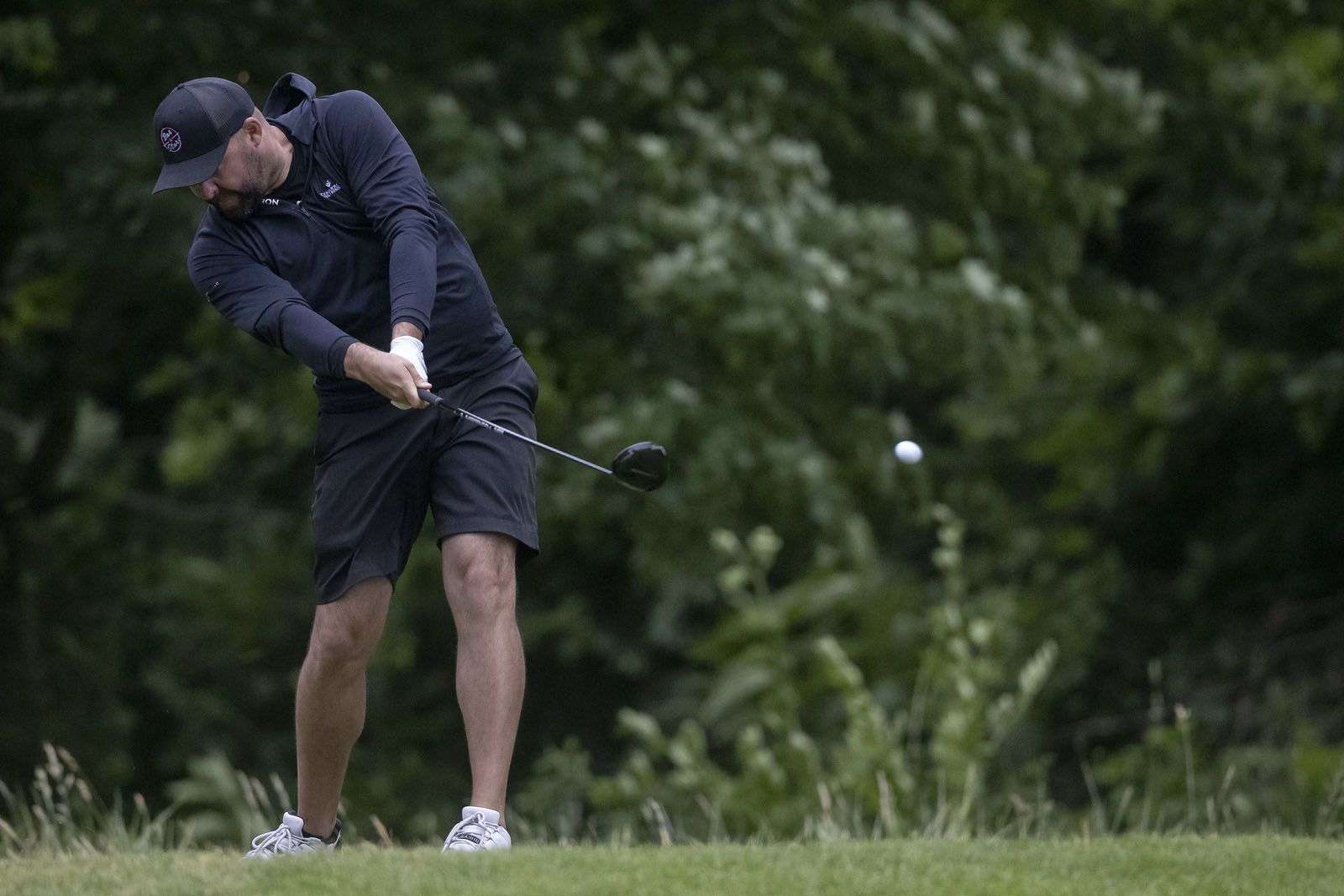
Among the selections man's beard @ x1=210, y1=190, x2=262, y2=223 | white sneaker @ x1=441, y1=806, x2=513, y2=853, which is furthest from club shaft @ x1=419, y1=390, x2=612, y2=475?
white sneaker @ x1=441, y1=806, x2=513, y2=853

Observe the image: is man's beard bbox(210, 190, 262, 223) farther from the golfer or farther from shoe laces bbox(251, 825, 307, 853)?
shoe laces bbox(251, 825, 307, 853)

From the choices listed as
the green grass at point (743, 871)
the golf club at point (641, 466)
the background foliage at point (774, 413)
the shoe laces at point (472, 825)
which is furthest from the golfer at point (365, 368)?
the background foliage at point (774, 413)

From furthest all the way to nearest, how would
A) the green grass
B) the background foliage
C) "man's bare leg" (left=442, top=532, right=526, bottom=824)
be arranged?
the background foliage, "man's bare leg" (left=442, top=532, right=526, bottom=824), the green grass

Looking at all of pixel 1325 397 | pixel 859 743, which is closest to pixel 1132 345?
pixel 1325 397

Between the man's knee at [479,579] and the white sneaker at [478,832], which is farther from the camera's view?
the man's knee at [479,579]

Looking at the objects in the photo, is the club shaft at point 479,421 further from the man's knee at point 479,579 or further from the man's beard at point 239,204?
the man's beard at point 239,204

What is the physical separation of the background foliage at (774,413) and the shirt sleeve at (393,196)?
2.50 m

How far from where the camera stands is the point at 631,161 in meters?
9.55

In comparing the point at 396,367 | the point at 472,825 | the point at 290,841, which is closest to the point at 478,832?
the point at 472,825

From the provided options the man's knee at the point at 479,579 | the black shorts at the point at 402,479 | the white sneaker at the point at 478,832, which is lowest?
the white sneaker at the point at 478,832

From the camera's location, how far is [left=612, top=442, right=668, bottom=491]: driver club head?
16.6ft

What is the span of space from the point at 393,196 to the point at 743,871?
1.87 meters

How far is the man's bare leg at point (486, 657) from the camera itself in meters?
4.80

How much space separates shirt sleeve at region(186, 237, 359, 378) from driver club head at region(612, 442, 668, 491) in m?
0.81
